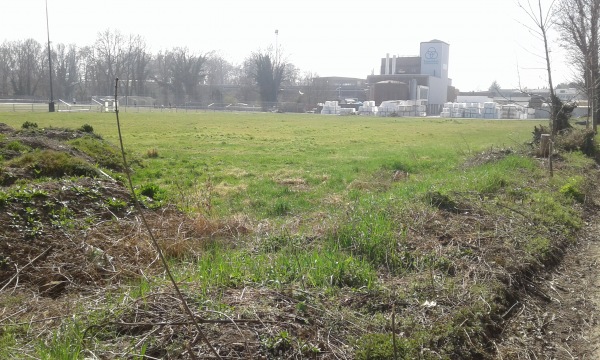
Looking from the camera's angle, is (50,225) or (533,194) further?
(533,194)

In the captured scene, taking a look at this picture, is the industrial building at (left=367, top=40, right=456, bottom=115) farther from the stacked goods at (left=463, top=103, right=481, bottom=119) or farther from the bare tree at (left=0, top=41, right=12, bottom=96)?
the bare tree at (left=0, top=41, right=12, bottom=96)

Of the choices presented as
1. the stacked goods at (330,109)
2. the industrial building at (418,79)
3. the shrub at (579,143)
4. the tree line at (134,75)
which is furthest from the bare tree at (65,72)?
the shrub at (579,143)

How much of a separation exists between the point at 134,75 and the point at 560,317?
3159 inches

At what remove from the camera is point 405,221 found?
867 cm

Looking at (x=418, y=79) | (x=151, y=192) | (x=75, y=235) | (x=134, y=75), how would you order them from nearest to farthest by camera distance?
(x=75, y=235)
(x=151, y=192)
(x=134, y=75)
(x=418, y=79)

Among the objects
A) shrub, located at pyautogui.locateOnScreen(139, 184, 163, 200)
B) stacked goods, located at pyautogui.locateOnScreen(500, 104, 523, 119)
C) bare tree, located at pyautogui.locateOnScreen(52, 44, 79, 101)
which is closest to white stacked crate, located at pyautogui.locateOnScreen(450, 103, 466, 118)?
stacked goods, located at pyautogui.locateOnScreen(500, 104, 523, 119)

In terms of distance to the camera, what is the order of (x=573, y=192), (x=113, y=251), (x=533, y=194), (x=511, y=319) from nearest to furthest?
(x=511, y=319)
(x=113, y=251)
(x=533, y=194)
(x=573, y=192)

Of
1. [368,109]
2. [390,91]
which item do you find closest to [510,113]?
[368,109]

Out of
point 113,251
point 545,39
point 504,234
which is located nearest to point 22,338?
point 113,251

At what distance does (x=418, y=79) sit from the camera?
11450cm

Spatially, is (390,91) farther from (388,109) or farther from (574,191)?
(574,191)

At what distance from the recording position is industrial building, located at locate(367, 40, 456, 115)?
361 feet

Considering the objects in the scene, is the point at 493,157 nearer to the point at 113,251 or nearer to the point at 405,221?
the point at 405,221

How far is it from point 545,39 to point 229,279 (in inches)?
522
